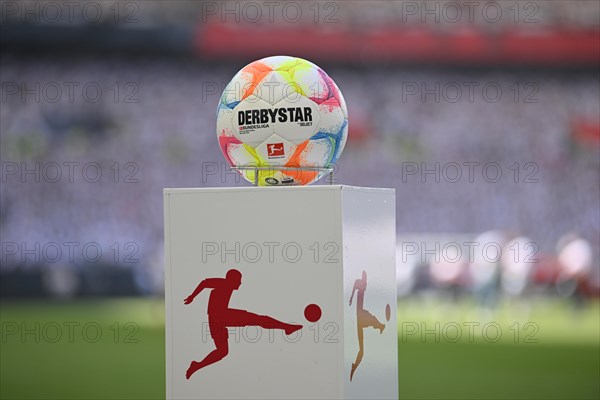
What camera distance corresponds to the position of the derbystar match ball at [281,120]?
340cm

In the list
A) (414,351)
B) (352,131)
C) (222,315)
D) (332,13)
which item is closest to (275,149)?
(222,315)

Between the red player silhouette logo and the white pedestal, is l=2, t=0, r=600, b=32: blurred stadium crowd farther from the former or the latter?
the white pedestal

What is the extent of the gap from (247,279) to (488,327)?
31.8ft

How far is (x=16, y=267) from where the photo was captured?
1449 cm

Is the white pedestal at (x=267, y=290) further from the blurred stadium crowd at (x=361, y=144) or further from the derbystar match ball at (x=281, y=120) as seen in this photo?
the blurred stadium crowd at (x=361, y=144)

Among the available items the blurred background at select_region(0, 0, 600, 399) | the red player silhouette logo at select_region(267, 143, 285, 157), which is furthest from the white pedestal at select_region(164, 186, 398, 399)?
the blurred background at select_region(0, 0, 600, 399)

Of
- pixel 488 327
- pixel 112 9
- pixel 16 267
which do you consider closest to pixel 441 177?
pixel 488 327

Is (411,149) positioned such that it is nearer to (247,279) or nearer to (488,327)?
(488,327)

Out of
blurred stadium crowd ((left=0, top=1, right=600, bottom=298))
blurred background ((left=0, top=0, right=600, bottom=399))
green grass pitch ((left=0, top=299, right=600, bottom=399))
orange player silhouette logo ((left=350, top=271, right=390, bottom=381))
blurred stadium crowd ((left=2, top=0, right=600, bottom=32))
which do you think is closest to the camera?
orange player silhouette logo ((left=350, top=271, right=390, bottom=381))

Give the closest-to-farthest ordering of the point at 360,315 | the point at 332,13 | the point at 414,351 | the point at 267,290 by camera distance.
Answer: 1. the point at 267,290
2. the point at 360,315
3. the point at 414,351
4. the point at 332,13

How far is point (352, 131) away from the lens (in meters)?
16.3

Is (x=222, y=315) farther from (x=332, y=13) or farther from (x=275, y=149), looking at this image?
(x=332, y=13)

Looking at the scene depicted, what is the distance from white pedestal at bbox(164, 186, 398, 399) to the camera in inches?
125

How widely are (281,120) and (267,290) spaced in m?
0.63
